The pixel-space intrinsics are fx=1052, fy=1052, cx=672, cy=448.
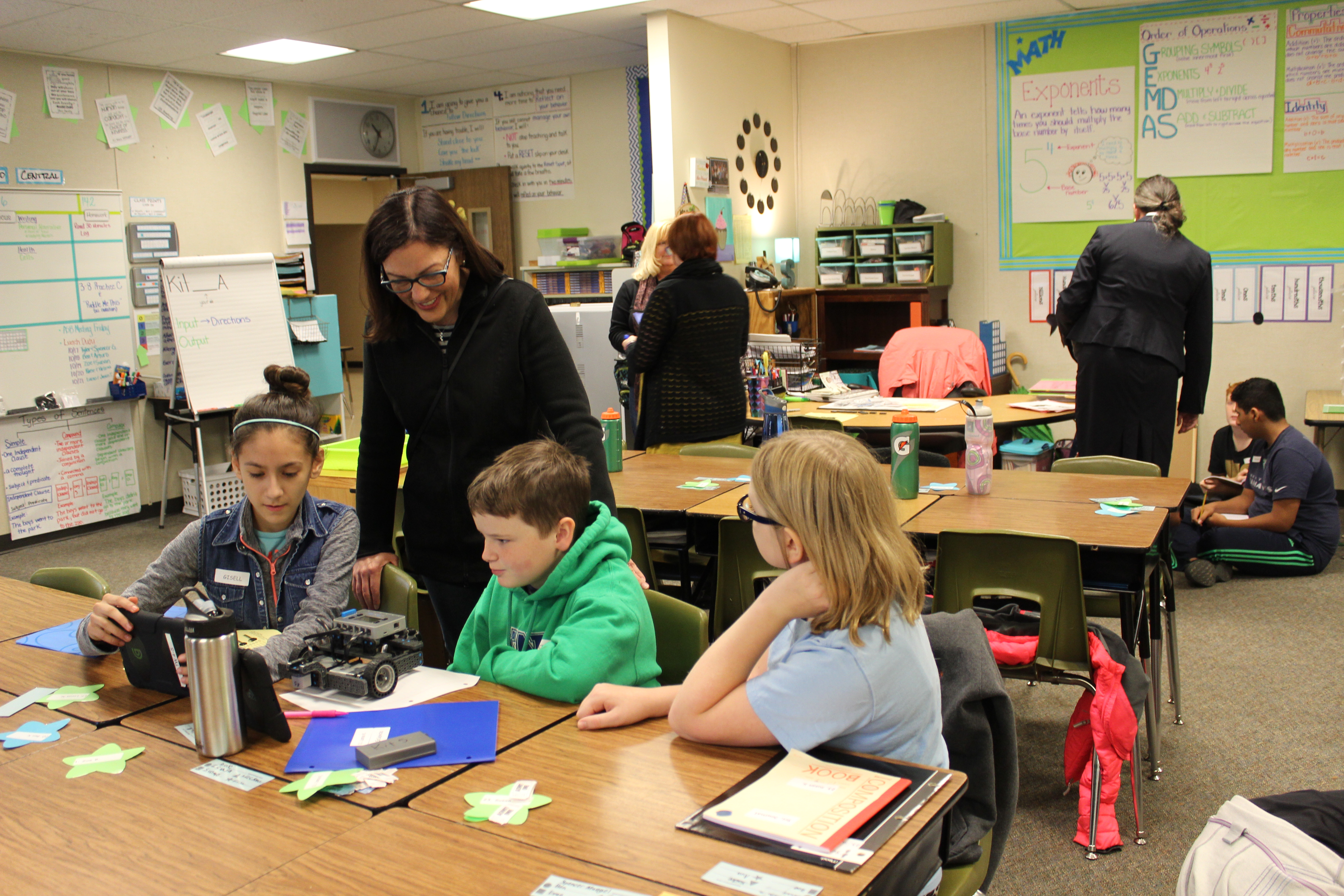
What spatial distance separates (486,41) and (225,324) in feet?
7.80

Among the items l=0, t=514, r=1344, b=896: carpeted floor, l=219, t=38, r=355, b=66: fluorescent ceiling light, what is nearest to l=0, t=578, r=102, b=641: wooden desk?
l=0, t=514, r=1344, b=896: carpeted floor

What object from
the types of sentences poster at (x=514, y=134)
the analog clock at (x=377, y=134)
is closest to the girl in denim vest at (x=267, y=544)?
the types of sentences poster at (x=514, y=134)

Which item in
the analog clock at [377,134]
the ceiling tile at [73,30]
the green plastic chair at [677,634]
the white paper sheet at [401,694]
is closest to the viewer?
the white paper sheet at [401,694]

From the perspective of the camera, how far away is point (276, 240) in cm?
752

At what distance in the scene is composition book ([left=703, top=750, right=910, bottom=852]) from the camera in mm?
1194

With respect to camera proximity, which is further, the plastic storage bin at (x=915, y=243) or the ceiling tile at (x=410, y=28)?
the plastic storage bin at (x=915, y=243)

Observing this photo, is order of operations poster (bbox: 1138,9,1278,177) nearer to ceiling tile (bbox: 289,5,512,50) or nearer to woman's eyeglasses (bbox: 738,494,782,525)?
ceiling tile (bbox: 289,5,512,50)

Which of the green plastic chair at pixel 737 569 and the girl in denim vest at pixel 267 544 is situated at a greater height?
the girl in denim vest at pixel 267 544

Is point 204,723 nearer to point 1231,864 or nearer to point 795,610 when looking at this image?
point 795,610

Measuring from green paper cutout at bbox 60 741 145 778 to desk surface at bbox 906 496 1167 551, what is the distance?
1.92 meters

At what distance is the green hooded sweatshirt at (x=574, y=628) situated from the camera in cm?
169

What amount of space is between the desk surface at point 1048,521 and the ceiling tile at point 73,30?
4.85m

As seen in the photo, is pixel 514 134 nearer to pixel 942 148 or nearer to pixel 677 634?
pixel 942 148

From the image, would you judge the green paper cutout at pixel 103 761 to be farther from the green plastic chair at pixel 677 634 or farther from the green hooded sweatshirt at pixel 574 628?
the green plastic chair at pixel 677 634
